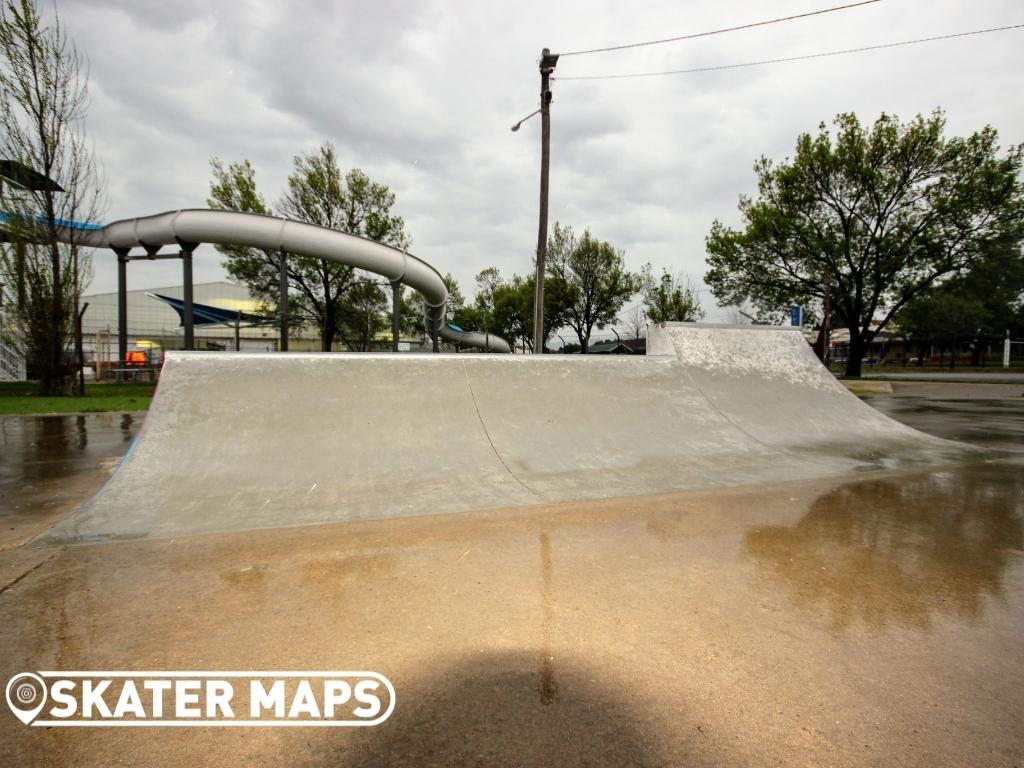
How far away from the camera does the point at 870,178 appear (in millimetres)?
22891

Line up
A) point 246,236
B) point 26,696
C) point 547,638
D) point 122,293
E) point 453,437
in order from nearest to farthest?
point 26,696, point 547,638, point 453,437, point 246,236, point 122,293

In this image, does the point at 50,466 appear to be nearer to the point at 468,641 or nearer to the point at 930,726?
the point at 468,641

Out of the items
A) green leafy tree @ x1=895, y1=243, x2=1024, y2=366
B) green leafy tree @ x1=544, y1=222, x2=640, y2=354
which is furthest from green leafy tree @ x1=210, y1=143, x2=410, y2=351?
green leafy tree @ x1=895, y1=243, x2=1024, y2=366

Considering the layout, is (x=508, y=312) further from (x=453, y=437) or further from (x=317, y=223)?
(x=453, y=437)

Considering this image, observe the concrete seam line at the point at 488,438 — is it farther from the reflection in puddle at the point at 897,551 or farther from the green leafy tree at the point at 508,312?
the green leafy tree at the point at 508,312

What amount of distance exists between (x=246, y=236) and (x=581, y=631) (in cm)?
1361

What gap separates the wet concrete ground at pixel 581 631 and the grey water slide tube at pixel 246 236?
10.3 meters

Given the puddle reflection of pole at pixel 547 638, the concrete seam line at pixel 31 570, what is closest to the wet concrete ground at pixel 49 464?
the concrete seam line at pixel 31 570

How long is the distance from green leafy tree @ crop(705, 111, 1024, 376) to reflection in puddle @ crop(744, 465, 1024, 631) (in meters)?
24.2

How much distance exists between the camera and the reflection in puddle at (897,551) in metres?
2.37

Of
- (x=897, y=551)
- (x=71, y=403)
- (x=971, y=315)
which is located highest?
(x=971, y=315)

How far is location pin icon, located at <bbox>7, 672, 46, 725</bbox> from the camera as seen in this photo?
165cm

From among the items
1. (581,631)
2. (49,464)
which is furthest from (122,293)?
(581,631)

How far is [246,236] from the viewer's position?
1244 centimetres
